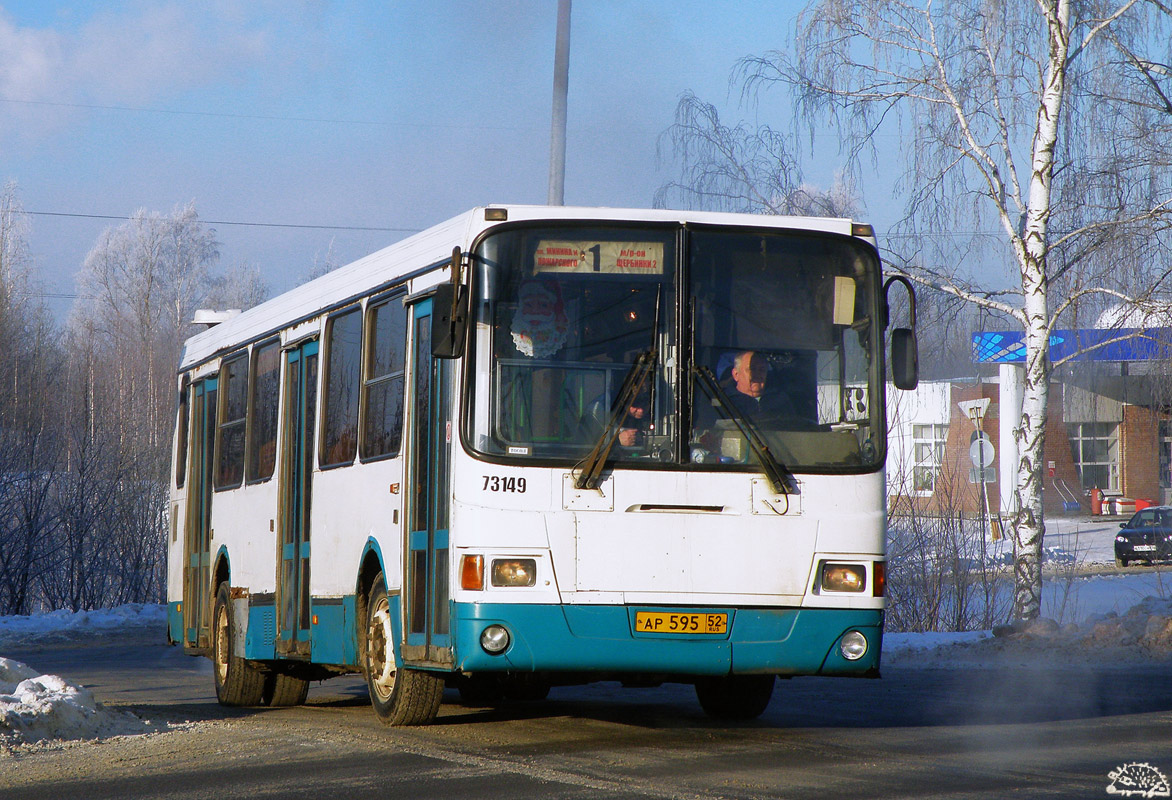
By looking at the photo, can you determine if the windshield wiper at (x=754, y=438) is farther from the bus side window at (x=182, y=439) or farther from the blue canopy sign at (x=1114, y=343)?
the blue canopy sign at (x=1114, y=343)

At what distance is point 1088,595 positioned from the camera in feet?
87.0

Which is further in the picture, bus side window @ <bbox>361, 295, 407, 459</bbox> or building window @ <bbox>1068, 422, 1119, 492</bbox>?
building window @ <bbox>1068, 422, 1119, 492</bbox>

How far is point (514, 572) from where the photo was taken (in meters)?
8.37

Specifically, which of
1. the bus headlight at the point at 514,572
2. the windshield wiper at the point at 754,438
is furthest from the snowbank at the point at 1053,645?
the bus headlight at the point at 514,572

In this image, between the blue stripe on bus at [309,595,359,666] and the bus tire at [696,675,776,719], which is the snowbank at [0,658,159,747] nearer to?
the blue stripe on bus at [309,595,359,666]

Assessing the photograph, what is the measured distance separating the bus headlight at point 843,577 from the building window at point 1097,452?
54483mm

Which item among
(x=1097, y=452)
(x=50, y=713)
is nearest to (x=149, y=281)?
(x=1097, y=452)

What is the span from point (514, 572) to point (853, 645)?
1935 millimetres

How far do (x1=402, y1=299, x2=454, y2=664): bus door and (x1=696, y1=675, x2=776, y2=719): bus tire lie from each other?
2.33 meters

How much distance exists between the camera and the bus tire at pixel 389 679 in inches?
376

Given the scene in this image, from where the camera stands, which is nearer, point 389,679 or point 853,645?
point 853,645

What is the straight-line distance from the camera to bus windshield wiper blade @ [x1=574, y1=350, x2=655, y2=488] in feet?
27.6

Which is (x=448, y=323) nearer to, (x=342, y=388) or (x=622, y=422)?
(x=622, y=422)

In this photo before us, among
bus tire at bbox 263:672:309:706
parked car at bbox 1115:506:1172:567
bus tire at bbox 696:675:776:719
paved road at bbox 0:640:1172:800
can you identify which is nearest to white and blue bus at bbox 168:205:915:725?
paved road at bbox 0:640:1172:800
